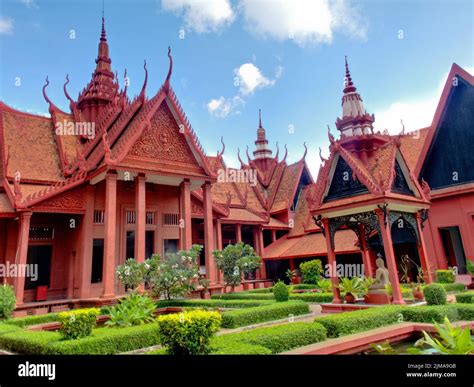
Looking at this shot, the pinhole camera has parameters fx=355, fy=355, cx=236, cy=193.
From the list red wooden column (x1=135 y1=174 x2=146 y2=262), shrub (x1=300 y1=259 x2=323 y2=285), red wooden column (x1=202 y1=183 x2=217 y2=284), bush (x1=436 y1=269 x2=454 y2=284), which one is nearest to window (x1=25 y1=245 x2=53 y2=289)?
red wooden column (x1=135 y1=174 x2=146 y2=262)

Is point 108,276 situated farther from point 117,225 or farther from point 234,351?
point 234,351

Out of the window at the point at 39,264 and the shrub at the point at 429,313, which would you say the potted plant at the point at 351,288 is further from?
the window at the point at 39,264

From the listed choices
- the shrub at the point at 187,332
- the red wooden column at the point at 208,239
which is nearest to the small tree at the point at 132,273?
the red wooden column at the point at 208,239

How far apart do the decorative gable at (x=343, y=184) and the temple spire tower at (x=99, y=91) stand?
15.0 m

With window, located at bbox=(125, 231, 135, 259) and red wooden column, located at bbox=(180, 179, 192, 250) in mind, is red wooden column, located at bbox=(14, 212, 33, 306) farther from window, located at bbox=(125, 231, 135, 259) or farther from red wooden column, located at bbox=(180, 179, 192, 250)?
red wooden column, located at bbox=(180, 179, 192, 250)

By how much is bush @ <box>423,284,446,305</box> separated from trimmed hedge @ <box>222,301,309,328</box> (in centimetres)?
324

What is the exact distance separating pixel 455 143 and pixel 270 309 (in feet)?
39.5

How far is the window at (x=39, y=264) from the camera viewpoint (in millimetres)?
14641

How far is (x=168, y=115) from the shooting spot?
53.2 feet

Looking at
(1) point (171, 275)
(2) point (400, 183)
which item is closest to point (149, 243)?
(1) point (171, 275)

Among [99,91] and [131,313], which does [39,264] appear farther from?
[99,91]

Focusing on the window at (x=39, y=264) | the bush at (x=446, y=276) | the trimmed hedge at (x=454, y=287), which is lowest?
the trimmed hedge at (x=454, y=287)
